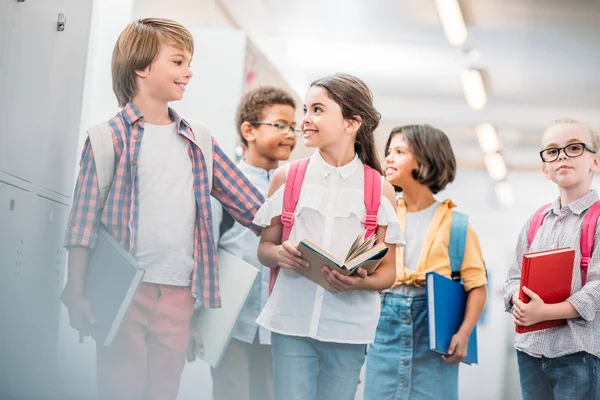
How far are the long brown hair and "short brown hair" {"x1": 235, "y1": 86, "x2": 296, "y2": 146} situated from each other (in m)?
0.55

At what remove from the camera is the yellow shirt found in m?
2.28

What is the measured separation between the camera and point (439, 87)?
4.95 metres

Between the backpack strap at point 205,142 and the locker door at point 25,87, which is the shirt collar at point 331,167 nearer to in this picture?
the backpack strap at point 205,142

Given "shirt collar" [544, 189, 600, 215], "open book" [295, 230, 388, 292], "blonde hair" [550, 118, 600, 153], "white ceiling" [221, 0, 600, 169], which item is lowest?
"open book" [295, 230, 388, 292]

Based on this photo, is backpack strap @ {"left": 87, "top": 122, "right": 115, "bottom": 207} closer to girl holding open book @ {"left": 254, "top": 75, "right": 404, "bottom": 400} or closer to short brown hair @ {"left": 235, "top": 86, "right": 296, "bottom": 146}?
girl holding open book @ {"left": 254, "top": 75, "right": 404, "bottom": 400}

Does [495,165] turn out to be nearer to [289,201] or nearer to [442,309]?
[442,309]

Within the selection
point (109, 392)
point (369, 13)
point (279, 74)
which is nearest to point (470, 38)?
point (369, 13)

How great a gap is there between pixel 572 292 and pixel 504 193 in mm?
3653

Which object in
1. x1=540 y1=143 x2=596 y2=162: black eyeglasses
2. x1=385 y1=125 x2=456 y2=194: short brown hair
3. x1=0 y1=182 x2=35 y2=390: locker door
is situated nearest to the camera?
x1=0 y1=182 x2=35 y2=390: locker door

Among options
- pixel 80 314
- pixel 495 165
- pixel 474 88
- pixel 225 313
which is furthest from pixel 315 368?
pixel 495 165

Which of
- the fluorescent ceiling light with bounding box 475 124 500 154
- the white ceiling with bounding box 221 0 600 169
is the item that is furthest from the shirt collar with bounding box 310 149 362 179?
the fluorescent ceiling light with bounding box 475 124 500 154

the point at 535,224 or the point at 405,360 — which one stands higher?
the point at 535,224

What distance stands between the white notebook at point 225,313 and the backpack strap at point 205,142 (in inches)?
10.4

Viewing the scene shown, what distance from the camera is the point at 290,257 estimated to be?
183 centimetres
